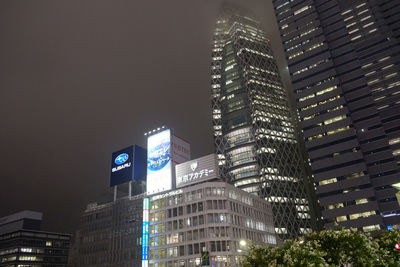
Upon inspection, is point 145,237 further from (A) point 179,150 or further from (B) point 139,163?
(A) point 179,150

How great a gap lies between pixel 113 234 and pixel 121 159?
31.1 m

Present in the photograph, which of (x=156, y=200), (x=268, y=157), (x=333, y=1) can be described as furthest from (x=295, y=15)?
(x=156, y=200)

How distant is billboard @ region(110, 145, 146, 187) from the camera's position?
13012 centimetres

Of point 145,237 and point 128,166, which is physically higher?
point 128,166

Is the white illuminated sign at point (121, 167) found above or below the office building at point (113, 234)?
above

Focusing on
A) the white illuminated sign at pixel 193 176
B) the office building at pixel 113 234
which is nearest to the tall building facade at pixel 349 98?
the white illuminated sign at pixel 193 176

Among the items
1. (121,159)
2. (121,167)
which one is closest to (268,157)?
(121,159)

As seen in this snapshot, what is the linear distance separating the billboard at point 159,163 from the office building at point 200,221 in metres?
3.31

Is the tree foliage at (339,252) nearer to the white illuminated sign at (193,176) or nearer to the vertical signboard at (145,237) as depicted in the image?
the white illuminated sign at (193,176)

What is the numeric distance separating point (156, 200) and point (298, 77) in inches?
3846

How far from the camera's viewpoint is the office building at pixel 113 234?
124 meters

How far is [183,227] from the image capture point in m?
103

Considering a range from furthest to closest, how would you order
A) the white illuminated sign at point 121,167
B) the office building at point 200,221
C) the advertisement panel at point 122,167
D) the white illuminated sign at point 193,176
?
the white illuminated sign at point 121,167
the advertisement panel at point 122,167
the white illuminated sign at point 193,176
the office building at point 200,221

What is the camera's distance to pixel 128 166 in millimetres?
131500
